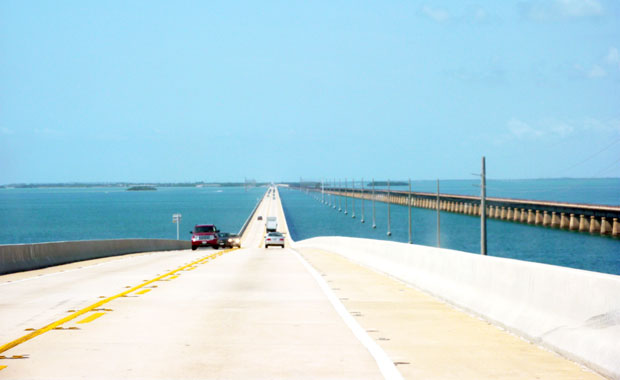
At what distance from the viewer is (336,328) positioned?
39.9 ft

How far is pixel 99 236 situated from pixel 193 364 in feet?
465

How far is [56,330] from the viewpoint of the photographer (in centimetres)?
1180

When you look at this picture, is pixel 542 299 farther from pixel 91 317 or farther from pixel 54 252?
pixel 54 252

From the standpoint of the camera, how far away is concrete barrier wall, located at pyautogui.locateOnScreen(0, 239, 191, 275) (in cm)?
2617

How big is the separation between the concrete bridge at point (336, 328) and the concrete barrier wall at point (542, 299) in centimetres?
2

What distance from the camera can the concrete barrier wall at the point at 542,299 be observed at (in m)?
8.61

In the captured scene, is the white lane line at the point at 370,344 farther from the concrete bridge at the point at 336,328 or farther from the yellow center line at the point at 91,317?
the yellow center line at the point at 91,317

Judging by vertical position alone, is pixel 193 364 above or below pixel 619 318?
below

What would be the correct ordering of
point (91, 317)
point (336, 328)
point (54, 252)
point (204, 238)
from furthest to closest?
point (204, 238) < point (54, 252) < point (91, 317) < point (336, 328)

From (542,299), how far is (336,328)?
3035mm

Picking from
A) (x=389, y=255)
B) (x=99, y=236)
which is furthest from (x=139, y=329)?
(x=99, y=236)

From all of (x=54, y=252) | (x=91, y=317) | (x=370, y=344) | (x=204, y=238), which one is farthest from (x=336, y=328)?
(x=204, y=238)

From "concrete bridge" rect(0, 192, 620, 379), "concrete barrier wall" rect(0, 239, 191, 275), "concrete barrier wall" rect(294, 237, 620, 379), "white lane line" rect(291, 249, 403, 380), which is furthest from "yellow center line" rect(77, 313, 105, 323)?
"concrete barrier wall" rect(0, 239, 191, 275)

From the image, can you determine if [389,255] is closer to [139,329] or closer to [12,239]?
[139,329]
